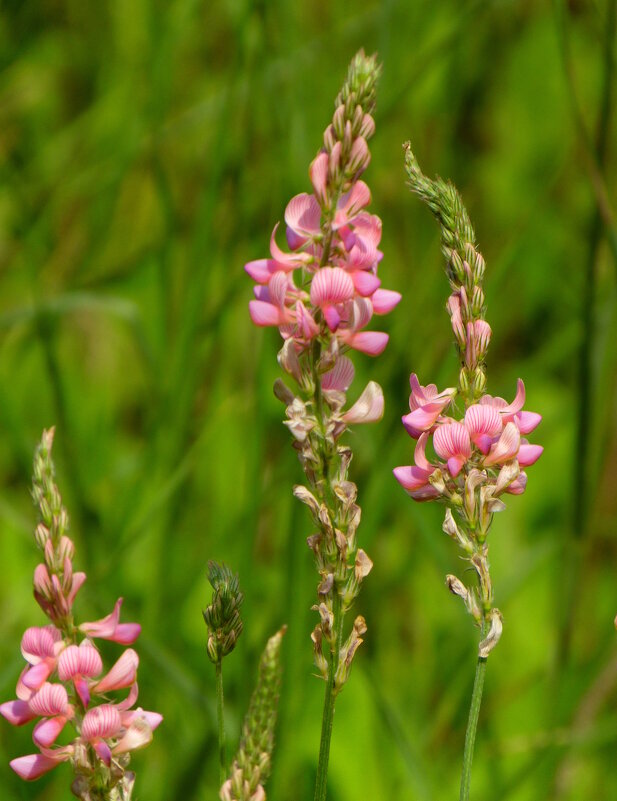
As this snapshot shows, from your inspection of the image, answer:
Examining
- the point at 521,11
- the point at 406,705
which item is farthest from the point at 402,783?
the point at 521,11

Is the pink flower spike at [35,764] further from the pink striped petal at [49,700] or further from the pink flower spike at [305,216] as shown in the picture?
the pink flower spike at [305,216]

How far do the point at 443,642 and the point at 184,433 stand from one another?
653mm

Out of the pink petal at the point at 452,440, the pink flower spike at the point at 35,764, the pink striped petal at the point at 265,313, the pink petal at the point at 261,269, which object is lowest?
the pink flower spike at the point at 35,764

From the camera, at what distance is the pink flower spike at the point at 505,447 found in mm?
620

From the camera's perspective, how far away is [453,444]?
0.62m

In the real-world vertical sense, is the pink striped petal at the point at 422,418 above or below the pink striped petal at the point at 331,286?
below

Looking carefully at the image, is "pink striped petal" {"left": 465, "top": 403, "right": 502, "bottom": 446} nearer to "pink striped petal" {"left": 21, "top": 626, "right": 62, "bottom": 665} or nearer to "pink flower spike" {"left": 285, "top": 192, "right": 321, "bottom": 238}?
"pink flower spike" {"left": 285, "top": 192, "right": 321, "bottom": 238}

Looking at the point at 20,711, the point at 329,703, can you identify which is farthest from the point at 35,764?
the point at 329,703

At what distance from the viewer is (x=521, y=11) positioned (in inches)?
128

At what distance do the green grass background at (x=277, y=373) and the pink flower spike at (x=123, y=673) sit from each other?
0.50m

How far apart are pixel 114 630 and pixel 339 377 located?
194 mm

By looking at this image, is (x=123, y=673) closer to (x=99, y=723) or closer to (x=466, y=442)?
(x=99, y=723)

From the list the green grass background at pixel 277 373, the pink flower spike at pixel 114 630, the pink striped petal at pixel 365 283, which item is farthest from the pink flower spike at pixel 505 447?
the green grass background at pixel 277 373

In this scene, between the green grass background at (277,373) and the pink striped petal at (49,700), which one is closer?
the pink striped petal at (49,700)
